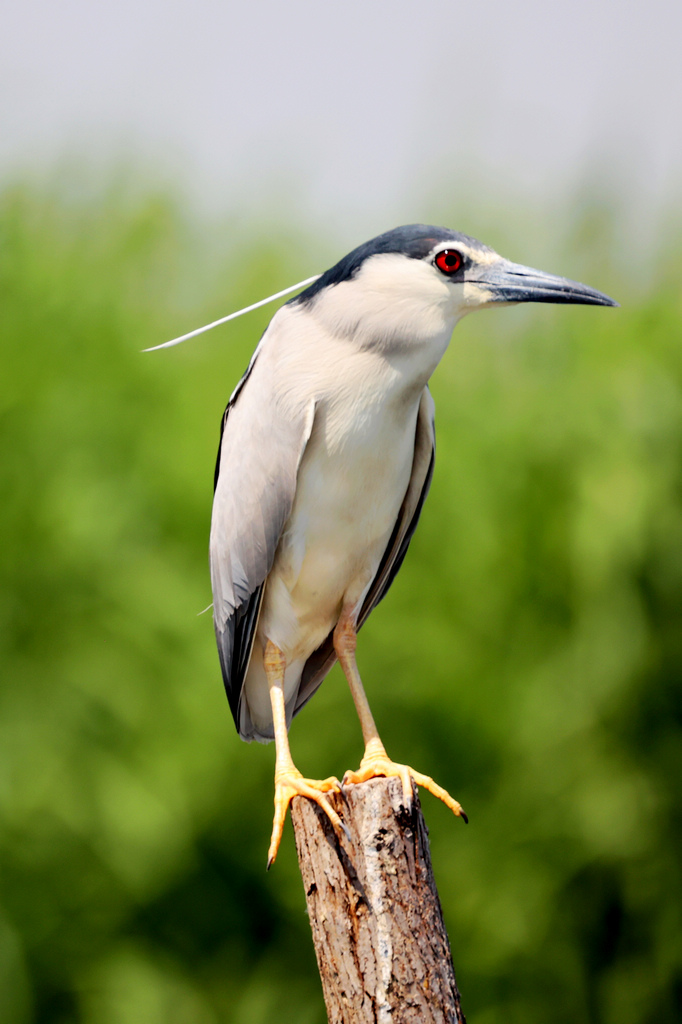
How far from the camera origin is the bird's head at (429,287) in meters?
1.74

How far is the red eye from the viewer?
175 cm

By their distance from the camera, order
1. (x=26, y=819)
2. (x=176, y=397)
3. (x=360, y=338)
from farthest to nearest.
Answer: (x=176, y=397)
(x=26, y=819)
(x=360, y=338)

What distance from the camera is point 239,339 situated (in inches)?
161

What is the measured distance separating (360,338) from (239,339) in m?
2.41

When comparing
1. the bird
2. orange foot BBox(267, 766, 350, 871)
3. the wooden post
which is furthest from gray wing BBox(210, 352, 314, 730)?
the wooden post

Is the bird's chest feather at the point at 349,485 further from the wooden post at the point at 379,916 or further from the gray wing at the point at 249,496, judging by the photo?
the wooden post at the point at 379,916

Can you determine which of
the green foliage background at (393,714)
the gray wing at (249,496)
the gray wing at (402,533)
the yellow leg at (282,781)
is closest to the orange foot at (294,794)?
the yellow leg at (282,781)

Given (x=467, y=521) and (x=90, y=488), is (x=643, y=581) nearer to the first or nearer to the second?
(x=467, y=521)

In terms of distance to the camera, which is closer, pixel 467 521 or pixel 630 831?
pixel 630 831

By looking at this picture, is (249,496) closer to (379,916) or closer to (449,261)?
(449,261)

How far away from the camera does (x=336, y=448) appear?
1.81 metres

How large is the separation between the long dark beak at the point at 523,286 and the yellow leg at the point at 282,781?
937 millimetres

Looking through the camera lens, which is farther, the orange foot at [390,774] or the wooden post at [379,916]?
the orange foot at [390,774]

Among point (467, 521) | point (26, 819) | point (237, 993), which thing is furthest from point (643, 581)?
point (26, 819)
